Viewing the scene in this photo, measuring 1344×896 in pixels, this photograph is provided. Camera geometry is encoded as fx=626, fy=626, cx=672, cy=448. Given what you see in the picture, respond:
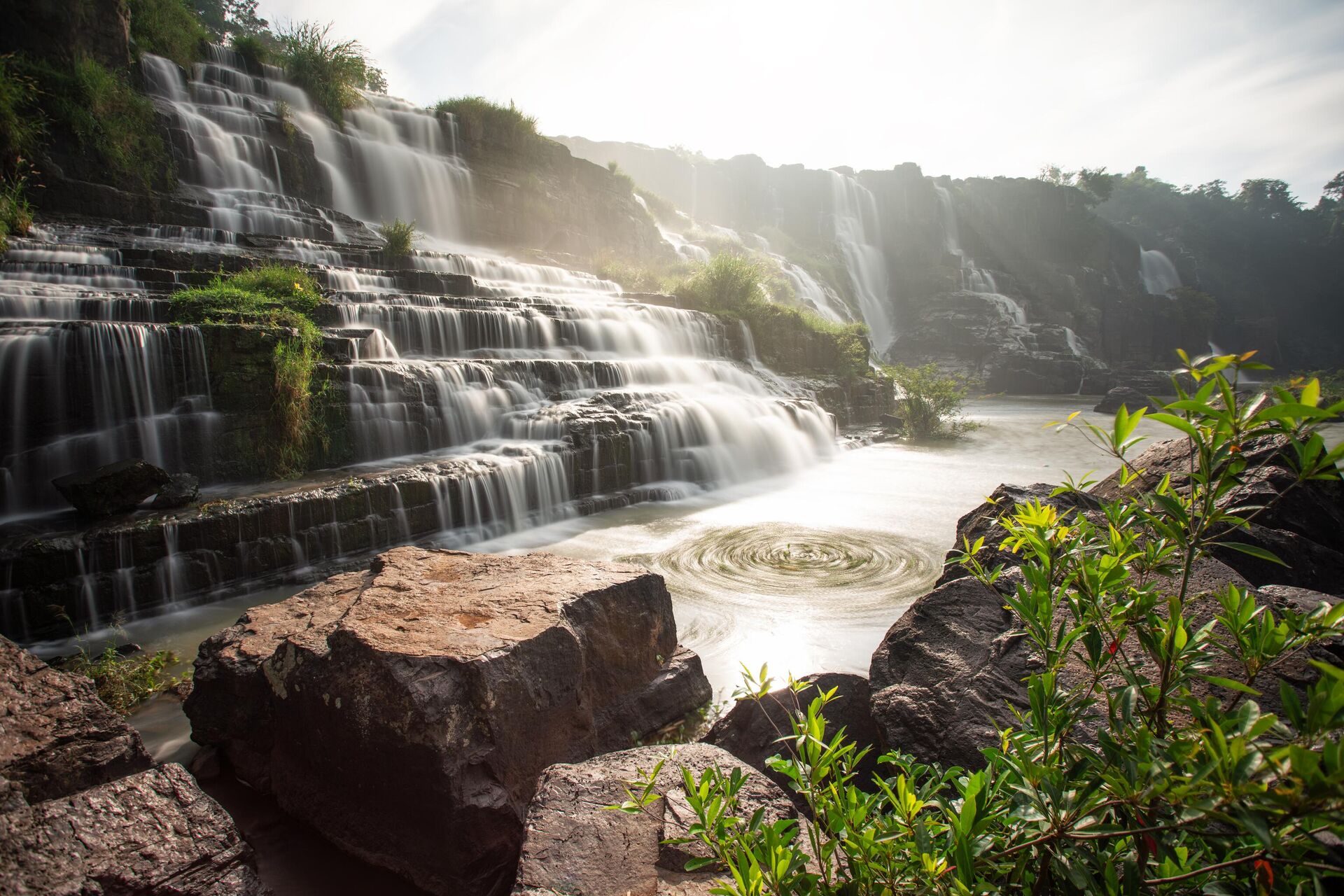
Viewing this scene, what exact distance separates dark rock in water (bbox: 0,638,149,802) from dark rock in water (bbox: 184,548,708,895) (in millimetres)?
518

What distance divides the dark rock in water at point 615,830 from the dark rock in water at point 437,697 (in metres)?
0.43

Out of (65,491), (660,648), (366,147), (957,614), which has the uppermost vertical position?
(366,147)

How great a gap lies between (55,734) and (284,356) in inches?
192

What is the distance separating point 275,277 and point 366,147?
355 inches

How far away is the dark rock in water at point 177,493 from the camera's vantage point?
16.6 feet

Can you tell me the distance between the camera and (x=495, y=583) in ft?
10.5

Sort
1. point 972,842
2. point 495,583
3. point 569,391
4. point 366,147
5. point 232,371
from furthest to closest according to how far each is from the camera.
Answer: point 366,147
point 569,391
point 232,371
point 495,583
point 972,842

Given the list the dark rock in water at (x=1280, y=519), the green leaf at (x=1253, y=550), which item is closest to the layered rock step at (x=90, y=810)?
the green leaf at (x=1253, y=550)

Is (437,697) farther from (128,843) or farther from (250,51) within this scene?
(250,51)

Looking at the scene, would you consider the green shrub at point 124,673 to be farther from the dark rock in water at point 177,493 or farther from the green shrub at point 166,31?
the green shrub at point 166,31

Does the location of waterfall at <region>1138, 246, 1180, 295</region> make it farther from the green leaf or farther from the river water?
the green leaf

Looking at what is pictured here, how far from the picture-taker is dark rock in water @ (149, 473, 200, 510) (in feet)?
16.6

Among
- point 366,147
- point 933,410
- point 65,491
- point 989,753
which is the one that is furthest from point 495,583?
point 366,147

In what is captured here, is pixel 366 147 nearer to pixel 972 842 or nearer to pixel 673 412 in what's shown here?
pixel 673 412
